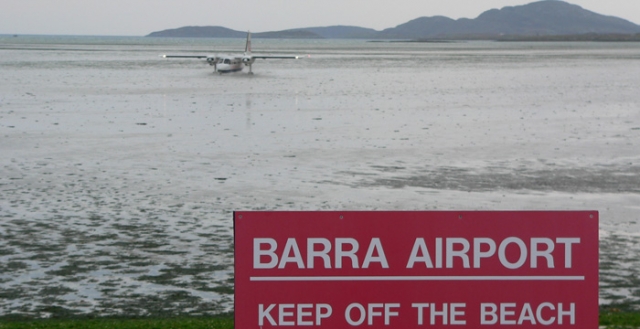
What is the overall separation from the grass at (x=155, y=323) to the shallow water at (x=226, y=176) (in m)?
0.46

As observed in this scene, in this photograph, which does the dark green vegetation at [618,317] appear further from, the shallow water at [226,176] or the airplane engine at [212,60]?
the airplane engine at [212,60]

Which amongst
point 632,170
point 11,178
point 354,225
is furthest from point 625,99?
point 354,225

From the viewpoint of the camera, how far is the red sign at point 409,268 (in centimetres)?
342

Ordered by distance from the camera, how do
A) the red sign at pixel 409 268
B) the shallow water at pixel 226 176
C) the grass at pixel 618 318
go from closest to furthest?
the red sign at pixel 409 268, the grass at pixel 618 318, the shallow water at pixel 226 176

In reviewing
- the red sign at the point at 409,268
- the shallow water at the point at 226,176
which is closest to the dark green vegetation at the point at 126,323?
the shallow water at the point at 226,176

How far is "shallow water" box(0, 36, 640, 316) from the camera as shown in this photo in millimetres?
10344

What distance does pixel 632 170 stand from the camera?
61.9 feet

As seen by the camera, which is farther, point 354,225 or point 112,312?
point 112,312

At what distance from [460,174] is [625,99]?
25.9 metres

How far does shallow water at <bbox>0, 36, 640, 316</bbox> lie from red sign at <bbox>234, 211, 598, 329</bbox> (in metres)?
5.66

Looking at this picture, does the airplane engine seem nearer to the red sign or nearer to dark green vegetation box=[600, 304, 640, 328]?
dark green vegetation box=[600, 304, 640, 328]

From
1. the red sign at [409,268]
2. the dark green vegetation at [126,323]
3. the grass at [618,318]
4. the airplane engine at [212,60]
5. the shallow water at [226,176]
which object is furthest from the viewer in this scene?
the airplane engine at [212,60]

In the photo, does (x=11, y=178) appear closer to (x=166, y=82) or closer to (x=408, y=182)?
(x=408, y=182)

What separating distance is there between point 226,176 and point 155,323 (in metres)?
9.94
